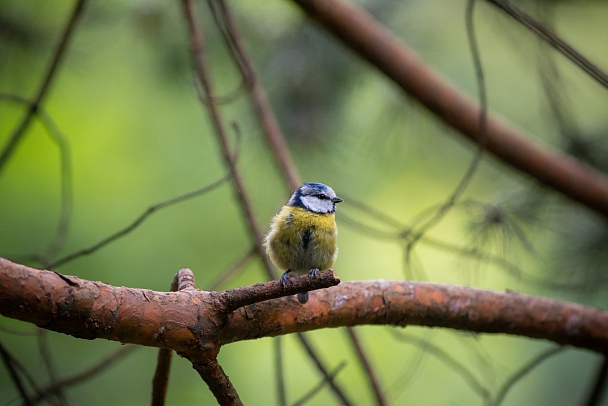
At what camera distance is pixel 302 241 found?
1.49m

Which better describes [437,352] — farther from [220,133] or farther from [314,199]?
[220,133]

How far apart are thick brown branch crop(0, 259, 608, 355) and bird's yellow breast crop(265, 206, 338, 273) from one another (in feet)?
0.42

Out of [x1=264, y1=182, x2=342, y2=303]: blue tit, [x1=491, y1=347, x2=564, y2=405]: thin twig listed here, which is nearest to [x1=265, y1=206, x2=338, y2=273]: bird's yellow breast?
→ [x1=264, y1=182, x2=342, y2=303]: blue tit

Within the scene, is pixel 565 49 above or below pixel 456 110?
below

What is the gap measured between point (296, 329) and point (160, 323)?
0.33m

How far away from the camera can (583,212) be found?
243 centimetres

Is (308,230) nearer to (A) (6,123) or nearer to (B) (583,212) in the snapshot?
(B) (583,212)

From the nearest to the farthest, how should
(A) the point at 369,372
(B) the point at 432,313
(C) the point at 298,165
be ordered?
(B) the point at 432,313, (A) the point at 369,372, (C) the point at 298,165

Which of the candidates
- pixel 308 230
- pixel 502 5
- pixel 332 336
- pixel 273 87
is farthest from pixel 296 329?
pixel 332 336

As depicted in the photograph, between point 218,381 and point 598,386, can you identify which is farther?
point 598,386

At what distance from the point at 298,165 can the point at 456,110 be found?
27.5 inches

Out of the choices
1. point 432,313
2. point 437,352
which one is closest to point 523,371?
point 437,352

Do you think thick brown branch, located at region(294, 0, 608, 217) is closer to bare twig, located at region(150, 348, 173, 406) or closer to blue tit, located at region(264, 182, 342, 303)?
blue tit, located at region(264, 182, 342, 303)

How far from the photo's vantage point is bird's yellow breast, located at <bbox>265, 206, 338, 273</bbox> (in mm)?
1489
